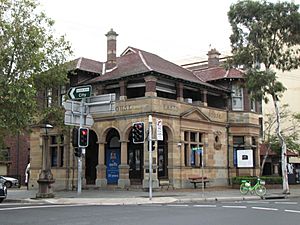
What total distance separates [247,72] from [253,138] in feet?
29.3

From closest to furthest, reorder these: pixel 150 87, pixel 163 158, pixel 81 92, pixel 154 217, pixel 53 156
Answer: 1. pixel 154 217
2. pixel 81 92
3. pixel 150 87
4. pixel 163 158
5. pixel 53 156

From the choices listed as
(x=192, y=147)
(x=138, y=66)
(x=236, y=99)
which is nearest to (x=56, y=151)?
(x=138, y=66)

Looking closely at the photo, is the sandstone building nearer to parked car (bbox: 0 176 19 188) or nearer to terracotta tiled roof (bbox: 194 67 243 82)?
terracotta tiled roof (bbox: 194 67 243 82)

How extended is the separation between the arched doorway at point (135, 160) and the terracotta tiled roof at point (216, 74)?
824 centimetres

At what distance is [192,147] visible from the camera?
33031mm

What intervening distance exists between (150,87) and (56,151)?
33.3 feet

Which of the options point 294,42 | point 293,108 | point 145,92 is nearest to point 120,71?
point 145,92

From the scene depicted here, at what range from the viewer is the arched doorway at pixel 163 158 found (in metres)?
32.0

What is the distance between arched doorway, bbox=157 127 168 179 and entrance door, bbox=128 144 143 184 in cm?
135

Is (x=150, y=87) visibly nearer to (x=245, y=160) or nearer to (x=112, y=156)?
(x=112, y=156)

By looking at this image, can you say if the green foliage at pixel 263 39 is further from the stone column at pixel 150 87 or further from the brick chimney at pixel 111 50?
the brick chimney at pixel 111 50

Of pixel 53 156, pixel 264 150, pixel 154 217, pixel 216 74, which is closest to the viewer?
pixel 154 217

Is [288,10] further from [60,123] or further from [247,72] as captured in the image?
[60,123]

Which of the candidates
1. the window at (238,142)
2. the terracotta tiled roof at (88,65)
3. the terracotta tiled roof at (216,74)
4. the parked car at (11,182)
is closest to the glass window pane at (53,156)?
the parked car at (11,182)
